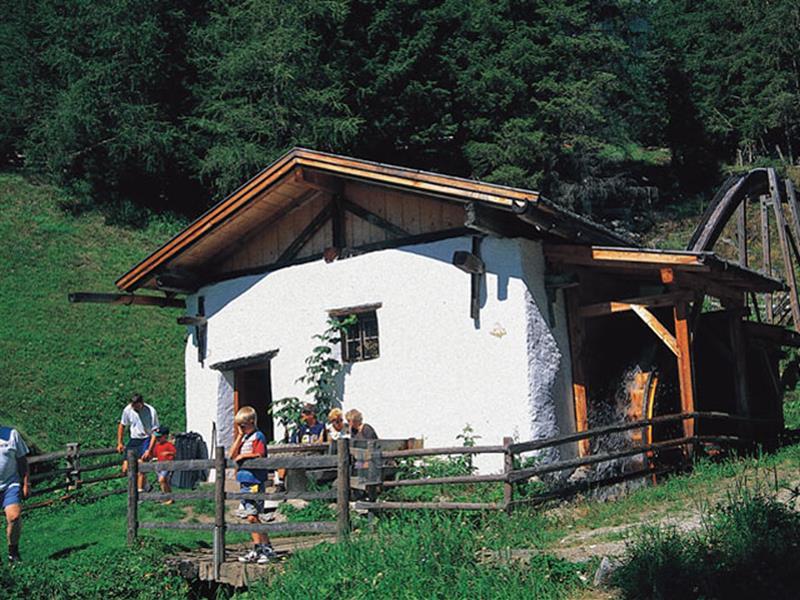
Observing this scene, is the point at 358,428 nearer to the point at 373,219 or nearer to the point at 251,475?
the point at 251,475

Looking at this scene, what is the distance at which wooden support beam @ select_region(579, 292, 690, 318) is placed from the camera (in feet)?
43.5

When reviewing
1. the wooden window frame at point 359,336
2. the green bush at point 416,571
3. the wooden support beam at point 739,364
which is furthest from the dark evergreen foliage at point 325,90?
the green bush at point 416,571

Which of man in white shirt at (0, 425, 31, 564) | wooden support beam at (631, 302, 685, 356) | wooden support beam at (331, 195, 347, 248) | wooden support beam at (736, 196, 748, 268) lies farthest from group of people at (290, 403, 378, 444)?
wooden support beam at (736, 196, 748, 268)

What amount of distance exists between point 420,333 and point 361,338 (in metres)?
1.25

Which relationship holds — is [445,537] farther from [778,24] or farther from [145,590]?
[778,24]

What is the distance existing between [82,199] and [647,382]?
29854 mm

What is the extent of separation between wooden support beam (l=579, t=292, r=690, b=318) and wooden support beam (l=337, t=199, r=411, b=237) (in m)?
2.81

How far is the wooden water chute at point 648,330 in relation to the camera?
13195mm

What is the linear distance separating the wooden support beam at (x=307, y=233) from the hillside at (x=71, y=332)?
25.6ft

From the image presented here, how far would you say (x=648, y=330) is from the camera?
15.1 meters

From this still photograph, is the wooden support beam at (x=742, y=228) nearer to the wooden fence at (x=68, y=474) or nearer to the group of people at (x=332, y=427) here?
the group of people at (x=332, y=427)

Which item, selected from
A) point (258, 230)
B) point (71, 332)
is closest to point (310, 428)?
point (258, 230)

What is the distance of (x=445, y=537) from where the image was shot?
8.71 meters

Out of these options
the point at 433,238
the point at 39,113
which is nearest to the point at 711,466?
the point at 433,238
